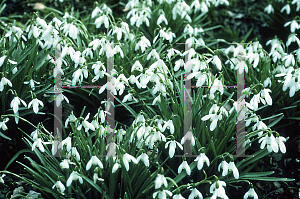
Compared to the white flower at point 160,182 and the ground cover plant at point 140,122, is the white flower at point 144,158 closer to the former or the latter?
the ground cover plant at point 140,122

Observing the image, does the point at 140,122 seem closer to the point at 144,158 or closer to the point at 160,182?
the point at 144,158

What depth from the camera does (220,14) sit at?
4.71m

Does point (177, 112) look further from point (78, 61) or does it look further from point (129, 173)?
point (78, 61)

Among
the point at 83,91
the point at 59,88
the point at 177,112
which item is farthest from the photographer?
the point at 83,91

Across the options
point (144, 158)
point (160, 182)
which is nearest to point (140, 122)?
point (144, 158)

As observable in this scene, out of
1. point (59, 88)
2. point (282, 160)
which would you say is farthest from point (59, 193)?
point (282, 160)

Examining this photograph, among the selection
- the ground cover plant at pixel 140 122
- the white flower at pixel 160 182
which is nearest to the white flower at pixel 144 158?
the ground cover plant at pixel 140 122

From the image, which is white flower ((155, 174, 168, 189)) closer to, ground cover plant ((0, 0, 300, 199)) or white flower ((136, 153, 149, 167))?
ground cover plant ((0, 0, 300, 199))

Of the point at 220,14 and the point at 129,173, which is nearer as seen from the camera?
the point at 129,173

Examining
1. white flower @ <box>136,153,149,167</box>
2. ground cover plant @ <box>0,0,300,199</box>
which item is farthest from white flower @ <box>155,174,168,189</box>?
white flower @ <box>136,153,149,167</box>

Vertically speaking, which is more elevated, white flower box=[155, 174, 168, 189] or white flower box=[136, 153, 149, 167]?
white flower box=[136, 153, 149, 167]

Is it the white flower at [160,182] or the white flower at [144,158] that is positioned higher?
the white flower at [144,158]

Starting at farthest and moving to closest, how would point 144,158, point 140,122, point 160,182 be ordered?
point 140,122 → point 144,158 → point 160,182

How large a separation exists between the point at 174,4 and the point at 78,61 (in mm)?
1580
